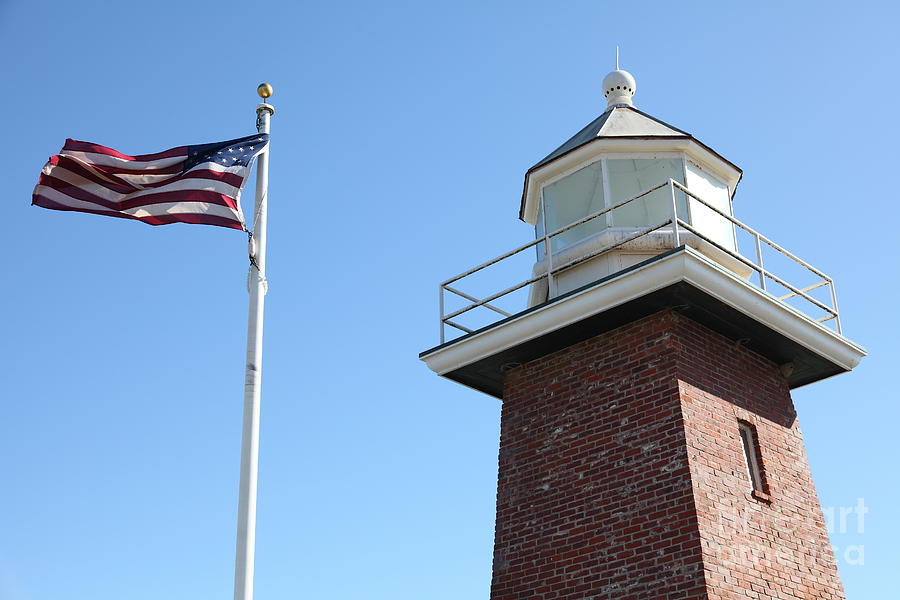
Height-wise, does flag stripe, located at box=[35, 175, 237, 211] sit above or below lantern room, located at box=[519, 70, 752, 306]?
below

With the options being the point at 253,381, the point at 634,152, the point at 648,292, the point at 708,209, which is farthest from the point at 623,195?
the point at 253,381

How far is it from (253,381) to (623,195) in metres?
6.18

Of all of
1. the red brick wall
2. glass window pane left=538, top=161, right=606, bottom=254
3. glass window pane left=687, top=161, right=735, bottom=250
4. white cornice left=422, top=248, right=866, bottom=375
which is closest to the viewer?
the red brick wall

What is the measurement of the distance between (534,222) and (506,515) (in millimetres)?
4517

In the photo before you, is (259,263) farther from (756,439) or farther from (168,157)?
(756,439)

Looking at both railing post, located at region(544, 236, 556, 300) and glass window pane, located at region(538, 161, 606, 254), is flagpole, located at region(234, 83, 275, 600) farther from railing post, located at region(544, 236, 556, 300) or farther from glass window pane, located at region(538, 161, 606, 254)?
glass window pane, located at region(538, 161, 606, 254)

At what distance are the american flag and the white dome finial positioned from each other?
6858mm

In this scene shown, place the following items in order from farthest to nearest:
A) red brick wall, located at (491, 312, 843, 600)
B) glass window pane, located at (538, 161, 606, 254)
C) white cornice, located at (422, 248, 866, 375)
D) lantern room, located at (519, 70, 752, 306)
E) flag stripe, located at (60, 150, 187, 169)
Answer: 1. glass window pane, located at (538, 161, 606, 254)
2. lantern room, located at (519, 70, 752, 306)
3. white cornice, located at (422, 248, 866, 375)
4. red brick wall, located at (491, 312, 843, 600)
5. flag stripe, located at (60, 150, 187, 169)

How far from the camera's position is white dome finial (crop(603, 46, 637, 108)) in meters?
15.1

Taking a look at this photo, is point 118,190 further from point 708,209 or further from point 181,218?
point 708,209

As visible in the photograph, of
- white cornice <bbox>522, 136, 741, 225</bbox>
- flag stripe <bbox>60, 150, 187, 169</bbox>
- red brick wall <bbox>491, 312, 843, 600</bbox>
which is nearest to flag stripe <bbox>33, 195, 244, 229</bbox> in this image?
flag stripe <bbox>60, 150, 187, 169</bbox>

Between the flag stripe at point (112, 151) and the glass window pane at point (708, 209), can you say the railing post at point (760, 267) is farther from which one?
the flag stripe at point (112, 151)

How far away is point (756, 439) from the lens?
12164 mm

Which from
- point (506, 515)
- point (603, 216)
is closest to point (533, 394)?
point (506, 515)
